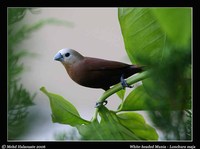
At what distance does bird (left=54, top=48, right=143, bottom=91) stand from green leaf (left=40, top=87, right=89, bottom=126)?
3.5 inches

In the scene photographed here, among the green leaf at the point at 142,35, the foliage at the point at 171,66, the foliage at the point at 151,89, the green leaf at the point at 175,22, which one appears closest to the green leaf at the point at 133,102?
the foliage at the point at 151,89

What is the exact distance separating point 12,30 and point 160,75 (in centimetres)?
61

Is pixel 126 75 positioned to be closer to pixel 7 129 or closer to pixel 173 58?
pixel 7 129

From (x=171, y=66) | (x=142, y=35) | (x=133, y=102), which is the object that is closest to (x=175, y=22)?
(x=171, y=66)

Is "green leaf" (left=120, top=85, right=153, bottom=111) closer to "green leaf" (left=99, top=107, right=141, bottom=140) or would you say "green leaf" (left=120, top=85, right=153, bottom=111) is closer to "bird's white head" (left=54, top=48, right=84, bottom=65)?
"green leaf" (left=99, top=107, right=141, bottom=140)

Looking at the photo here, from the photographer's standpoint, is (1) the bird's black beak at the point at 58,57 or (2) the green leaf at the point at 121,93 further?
(1) the bird's black beak at the point at 58,57

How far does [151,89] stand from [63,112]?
2.32 ft

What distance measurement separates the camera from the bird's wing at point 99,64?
3.28 ft

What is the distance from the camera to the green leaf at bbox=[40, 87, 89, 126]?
0.97 meters

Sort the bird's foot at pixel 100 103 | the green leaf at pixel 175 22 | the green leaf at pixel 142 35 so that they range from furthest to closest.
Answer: the bird's foot at pixel 100 103 < the green leaf at pixel 142 35 < the green leaf at pixel 175 22

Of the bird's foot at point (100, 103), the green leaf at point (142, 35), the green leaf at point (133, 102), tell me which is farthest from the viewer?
the bird's foot at point (100, 103)

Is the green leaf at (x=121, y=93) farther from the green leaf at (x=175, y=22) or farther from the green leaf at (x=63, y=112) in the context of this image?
the green leaf at (x=175, y=22)

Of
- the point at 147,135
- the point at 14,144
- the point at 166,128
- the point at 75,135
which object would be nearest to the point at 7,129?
the point at 14,144

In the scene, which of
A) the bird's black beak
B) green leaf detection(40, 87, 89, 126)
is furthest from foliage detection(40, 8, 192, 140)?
the bird's black beak
